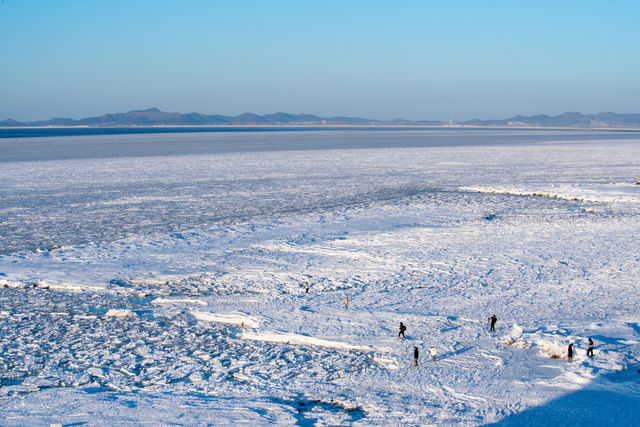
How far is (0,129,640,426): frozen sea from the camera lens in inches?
274

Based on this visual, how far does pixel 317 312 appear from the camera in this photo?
10008 mm

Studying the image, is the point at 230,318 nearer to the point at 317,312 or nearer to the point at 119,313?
the point at 317,312

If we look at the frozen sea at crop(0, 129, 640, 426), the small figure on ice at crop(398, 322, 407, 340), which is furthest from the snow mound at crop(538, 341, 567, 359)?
the small figure on ice at crop(398, 322, 407, 340)

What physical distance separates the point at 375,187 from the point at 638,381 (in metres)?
19.6

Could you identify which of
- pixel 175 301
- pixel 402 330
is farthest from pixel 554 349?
pixel 175 301

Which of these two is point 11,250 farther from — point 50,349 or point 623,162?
point 623,162

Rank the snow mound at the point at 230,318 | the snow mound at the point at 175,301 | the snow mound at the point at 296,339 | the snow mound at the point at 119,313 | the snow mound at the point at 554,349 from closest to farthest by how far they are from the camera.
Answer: the snow mound at the point at 554,349, the snow mound at the point at 296,339, the snow mound at the point at 230,318, the snow mound at the point at 119,313, the snow mound at the point at 175,301


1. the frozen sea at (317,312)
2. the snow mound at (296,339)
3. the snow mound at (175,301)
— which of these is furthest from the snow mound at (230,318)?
the snow mound at (175,301)

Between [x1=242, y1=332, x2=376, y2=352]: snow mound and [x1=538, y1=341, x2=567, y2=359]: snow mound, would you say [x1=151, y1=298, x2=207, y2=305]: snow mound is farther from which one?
[x1=538, y1=341, x2=567, y2=359]: snow mound

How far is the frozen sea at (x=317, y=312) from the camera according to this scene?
22.9 ft

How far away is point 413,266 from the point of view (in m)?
12.8

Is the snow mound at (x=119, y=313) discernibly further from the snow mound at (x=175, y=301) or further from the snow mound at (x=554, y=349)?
the snow mound at (x=554, y=349)

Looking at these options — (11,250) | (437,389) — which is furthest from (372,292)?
(11,250)

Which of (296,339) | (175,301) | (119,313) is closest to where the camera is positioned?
(296,339)
